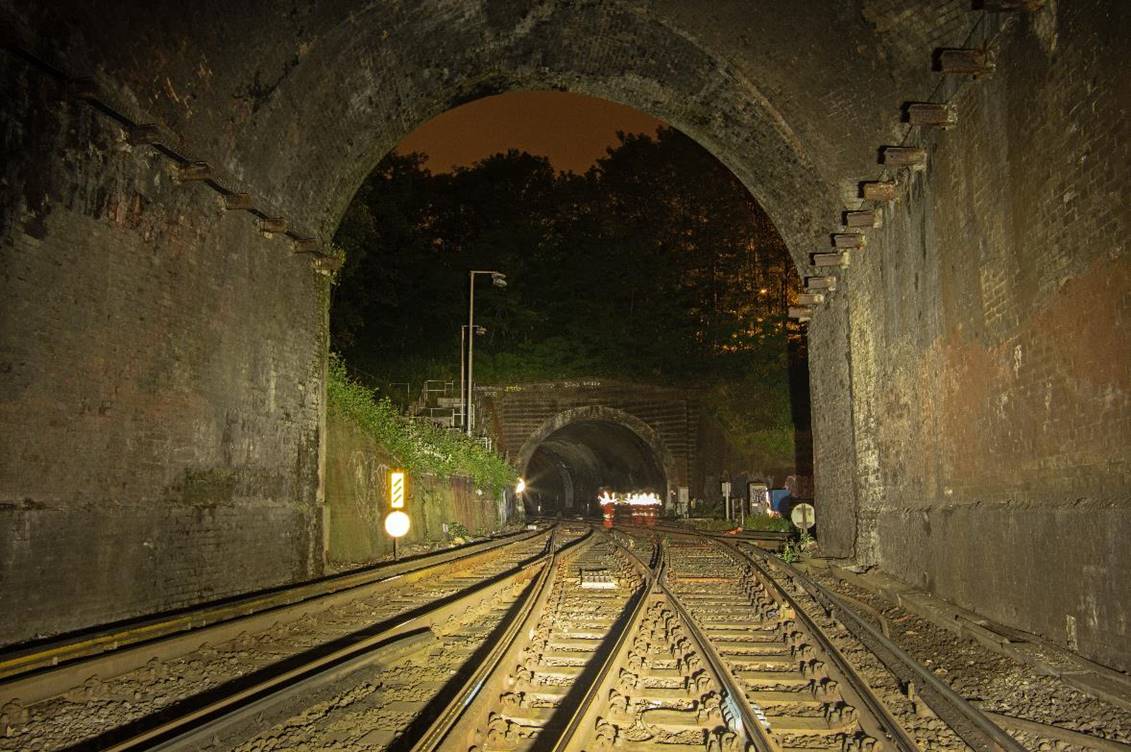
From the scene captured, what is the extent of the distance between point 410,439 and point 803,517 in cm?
910

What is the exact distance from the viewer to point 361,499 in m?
15.7

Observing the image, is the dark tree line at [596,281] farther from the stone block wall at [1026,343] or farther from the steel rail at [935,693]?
the steel rail at [935,693]

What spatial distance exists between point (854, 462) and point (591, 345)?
21.1 metres

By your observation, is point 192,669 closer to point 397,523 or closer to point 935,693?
point 935,693

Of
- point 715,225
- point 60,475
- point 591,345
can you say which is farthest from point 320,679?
point 715,225

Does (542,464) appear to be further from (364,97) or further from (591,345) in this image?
(364,97)

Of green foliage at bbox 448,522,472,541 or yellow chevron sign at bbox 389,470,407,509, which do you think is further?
green foliage at bbox 448,522,472,541

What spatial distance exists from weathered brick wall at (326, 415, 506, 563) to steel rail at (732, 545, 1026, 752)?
329 inches

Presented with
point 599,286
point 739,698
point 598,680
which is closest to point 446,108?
point 598,680

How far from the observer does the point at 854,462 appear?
12844 millimetres

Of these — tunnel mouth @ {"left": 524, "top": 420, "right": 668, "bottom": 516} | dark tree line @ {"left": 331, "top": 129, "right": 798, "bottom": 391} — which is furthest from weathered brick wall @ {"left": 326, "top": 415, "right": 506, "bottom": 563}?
tunnel mouth @ {"left": 524, "top": 420, "right": 668, "bottom": 516}

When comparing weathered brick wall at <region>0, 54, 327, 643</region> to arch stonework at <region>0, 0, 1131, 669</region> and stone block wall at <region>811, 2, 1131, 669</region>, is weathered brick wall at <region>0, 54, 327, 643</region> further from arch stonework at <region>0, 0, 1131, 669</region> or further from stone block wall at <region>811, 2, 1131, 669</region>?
stone block wall at <region>811, 2, 1131, 669</region>

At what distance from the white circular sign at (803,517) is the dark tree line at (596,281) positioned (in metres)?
16.1

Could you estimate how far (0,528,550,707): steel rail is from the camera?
546cm
